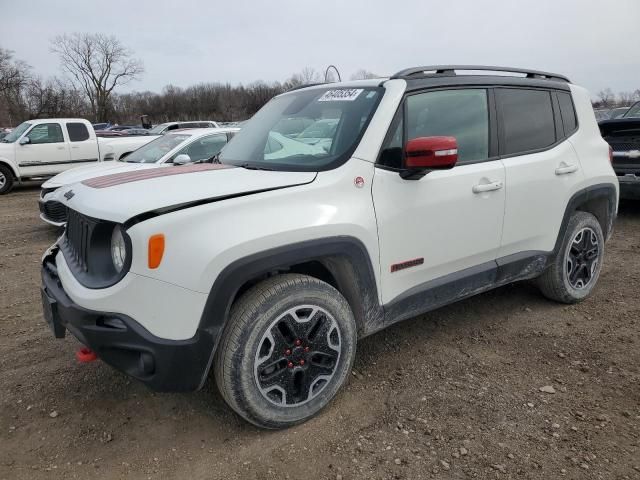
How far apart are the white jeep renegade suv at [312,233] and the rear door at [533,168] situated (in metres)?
0.01

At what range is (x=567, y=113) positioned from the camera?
150 inches

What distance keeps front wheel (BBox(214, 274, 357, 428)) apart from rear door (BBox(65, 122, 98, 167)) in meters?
11.5

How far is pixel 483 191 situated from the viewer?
3072 mm

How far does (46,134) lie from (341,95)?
11484 mm

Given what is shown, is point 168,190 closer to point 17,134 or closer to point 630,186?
point 630,186

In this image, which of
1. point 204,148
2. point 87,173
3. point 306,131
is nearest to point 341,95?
point 306,131

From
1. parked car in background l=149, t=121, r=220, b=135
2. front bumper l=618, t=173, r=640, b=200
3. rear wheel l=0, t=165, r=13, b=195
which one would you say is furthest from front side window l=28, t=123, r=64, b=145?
front bumper l=618, t=173, r=640, b=200

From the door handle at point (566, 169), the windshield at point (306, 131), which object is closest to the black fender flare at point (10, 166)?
the windshield at point (306, 131)

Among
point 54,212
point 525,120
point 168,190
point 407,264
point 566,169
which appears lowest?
point 54,212

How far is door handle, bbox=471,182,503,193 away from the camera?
3033mm

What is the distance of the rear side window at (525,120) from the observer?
335 cm

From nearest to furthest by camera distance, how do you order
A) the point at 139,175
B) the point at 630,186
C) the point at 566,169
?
the point at 139,175 < the point at 566,169 < the point at 630,186

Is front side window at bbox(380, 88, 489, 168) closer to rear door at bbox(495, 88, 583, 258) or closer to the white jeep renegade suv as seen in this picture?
the white jeep renegade suv

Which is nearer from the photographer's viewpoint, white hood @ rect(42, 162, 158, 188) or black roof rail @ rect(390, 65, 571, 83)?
black roof rail @ rect(390, 65, 571, 83)
